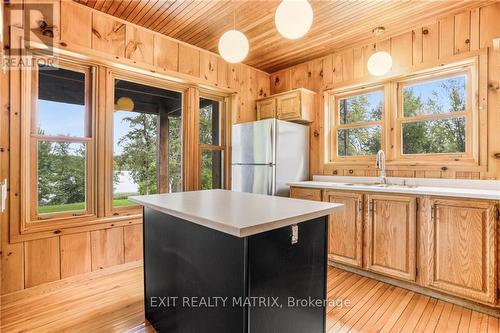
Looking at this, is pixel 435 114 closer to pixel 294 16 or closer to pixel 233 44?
pixel 294 16

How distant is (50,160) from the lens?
2461 millimetres

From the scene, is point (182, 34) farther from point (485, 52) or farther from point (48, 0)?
point (485, 52)

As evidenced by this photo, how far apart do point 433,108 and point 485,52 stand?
0.64 metres

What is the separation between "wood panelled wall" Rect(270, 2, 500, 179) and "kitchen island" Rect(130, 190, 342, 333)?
2.02 metres

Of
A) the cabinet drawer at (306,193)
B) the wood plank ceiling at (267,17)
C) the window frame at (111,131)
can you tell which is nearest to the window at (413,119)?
the wood plank ceiling at (267,17)

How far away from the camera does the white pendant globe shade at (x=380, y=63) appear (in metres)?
2.93

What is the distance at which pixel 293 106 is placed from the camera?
362 centimetres

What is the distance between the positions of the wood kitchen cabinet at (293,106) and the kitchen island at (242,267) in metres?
2.21

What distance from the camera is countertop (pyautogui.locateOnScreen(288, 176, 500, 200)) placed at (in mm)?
2066

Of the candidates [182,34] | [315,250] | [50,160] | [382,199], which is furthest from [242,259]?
[182,34]

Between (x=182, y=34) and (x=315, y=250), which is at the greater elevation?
(x=182, y=34)

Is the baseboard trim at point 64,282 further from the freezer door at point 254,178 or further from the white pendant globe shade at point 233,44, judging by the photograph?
the white pendant globe shade at point 233,44

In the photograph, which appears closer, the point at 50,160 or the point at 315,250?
the point at 315,250

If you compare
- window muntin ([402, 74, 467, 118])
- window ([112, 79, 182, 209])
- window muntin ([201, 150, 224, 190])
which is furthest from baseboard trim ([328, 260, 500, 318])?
window ([112, 79, 182, 209])
